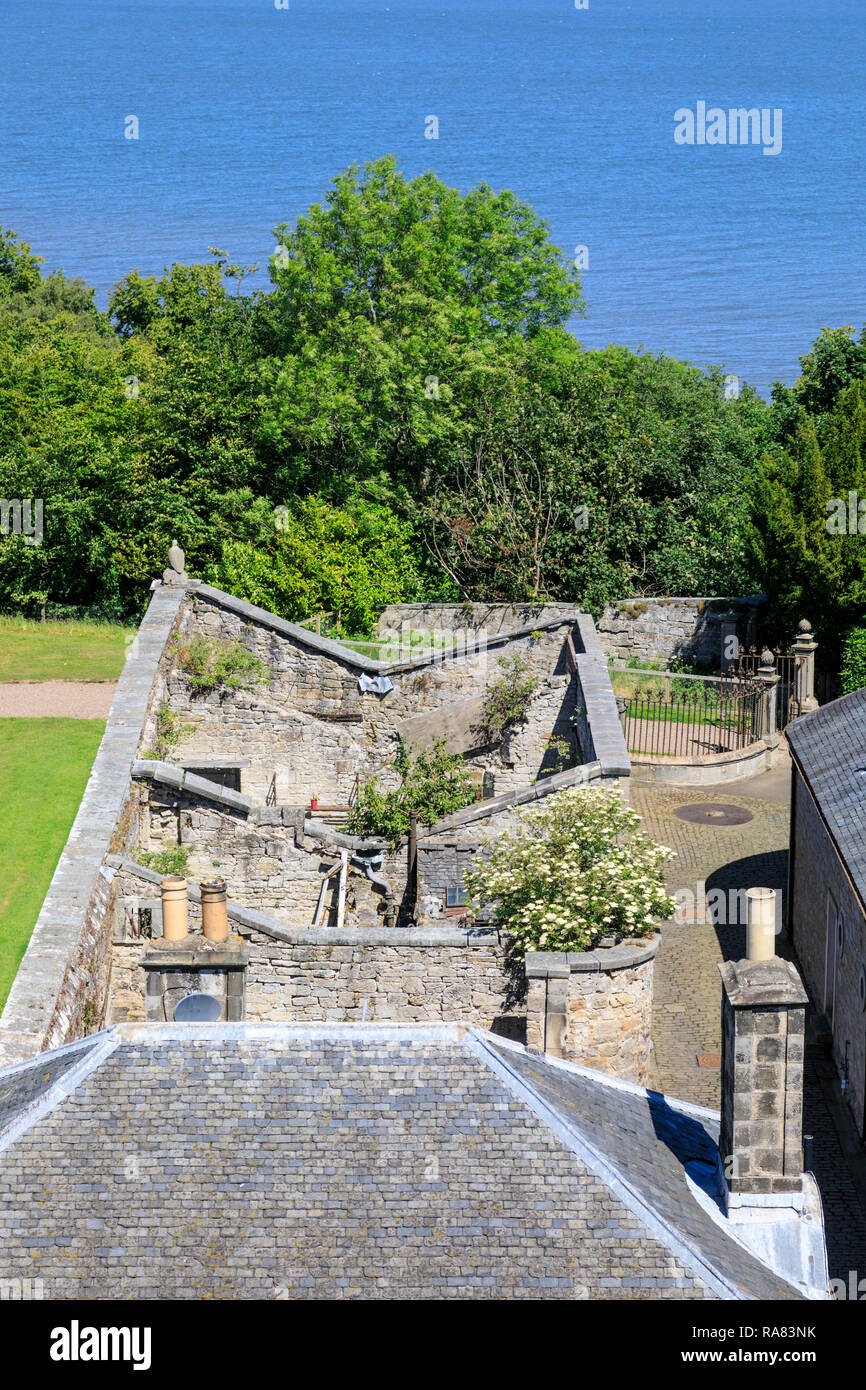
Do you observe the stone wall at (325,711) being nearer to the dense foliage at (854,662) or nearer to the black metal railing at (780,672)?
the black metal railing at (780,672)

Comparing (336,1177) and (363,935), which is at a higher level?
(363,935)

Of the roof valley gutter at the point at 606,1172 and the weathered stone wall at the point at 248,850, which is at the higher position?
the weathered stone wall at the point at 248,850

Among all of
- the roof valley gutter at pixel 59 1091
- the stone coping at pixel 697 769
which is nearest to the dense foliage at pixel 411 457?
the stone coping at pixel 697 769

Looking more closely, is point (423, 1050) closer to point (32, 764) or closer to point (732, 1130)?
point (732, 1130)

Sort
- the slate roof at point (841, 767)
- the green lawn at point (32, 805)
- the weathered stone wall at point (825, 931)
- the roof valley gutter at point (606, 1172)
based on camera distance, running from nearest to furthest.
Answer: the roof valley gutter at point (606, 1172)
the weathered stone wall at point (825, 931)
the slate roof at point (841, 767)
the green lawn at point (32, 805)

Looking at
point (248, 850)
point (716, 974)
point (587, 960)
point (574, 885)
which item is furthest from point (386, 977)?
point (716, 974)

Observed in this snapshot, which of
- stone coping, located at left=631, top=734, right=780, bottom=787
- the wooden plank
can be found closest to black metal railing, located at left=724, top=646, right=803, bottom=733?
stone coping, located at left=631, top=734, right=780, bottom=787

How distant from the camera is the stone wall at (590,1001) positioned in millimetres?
17609

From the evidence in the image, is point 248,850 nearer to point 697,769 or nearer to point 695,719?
point 697,769

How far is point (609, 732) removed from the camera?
2406 centimetres

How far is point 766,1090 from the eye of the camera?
1266 centimetres

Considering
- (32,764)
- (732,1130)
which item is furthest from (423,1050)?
(32,764)

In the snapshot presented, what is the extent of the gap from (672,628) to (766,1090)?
30.5 meters

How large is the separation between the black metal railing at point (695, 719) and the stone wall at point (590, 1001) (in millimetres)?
16776
